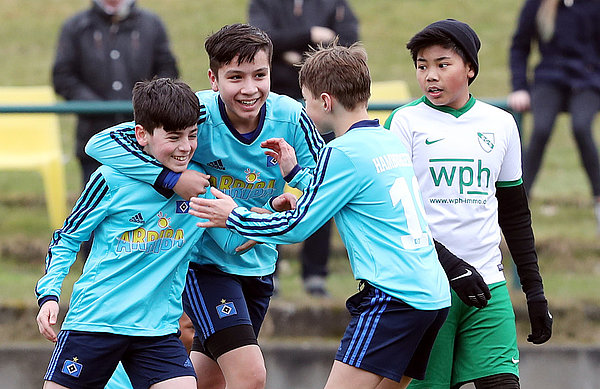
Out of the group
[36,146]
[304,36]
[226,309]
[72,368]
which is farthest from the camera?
[36,146]

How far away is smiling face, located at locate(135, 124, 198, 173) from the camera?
14.0 feet

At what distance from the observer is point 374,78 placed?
11.8m

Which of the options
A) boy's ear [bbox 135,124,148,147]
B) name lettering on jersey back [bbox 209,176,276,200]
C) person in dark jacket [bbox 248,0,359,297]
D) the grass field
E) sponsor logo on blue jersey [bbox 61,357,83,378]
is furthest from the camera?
the grass field

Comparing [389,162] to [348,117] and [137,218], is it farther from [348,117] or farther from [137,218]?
[137,218]

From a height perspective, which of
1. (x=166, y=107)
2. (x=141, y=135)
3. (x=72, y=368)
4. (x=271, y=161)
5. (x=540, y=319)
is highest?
(x=166, y=107)

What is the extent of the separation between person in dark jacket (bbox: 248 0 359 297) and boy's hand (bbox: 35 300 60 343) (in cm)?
313

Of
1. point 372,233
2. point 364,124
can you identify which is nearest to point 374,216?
point 372,233

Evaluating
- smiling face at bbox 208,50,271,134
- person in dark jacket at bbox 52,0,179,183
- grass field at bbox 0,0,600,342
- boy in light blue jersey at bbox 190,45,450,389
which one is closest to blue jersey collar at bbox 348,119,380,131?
boy in light blue jersey at bbox 190,45,450,389

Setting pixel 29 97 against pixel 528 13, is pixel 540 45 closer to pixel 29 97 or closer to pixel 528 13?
pixel 528 13

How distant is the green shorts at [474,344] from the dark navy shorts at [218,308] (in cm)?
79

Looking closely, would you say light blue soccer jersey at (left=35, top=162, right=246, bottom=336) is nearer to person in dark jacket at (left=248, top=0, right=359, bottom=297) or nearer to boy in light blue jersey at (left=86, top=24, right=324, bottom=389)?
boy in light blue jersey at (left=86, top=24, right=324, bottom=389)

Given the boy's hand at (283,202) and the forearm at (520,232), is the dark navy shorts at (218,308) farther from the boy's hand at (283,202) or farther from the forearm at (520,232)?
the forearm at (520,232)

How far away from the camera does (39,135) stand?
8477 millimetres

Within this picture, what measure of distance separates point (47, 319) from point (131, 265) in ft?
1.27
